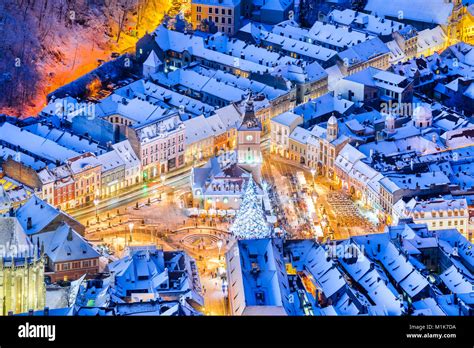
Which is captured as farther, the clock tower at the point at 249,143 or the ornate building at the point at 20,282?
the clock tower at the point at 249,143

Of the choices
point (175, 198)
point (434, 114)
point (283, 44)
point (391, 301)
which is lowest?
point (391, 301)

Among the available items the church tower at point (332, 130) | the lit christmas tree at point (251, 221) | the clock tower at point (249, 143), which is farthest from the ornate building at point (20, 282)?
the church tower at point (332, 130)

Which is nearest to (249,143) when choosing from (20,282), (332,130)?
(332,130)

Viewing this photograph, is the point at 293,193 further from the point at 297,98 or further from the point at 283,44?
the point at 283,44

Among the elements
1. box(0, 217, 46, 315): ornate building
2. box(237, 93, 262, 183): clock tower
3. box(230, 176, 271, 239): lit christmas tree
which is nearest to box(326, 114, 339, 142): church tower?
box(237, 93, 262, 183): clock tower

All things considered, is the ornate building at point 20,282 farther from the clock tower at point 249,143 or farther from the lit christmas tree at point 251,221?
the clock tower at point 249,143
